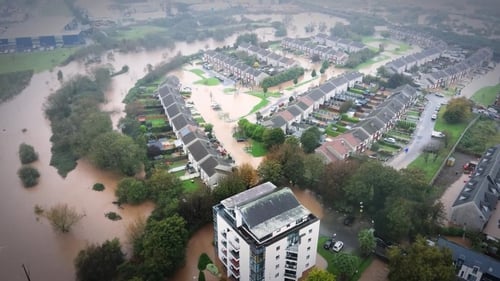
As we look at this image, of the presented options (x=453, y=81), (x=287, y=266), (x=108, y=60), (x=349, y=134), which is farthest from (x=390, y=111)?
(x=108, y=60)

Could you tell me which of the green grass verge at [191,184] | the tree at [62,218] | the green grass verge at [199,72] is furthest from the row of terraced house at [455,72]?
the tree at [62,218]

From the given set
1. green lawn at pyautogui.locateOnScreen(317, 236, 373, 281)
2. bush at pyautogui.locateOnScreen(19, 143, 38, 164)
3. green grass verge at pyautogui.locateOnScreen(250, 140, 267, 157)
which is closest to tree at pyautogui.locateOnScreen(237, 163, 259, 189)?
green lawn at pyautogui.locateOnScreen(317, 236, 373, 281)

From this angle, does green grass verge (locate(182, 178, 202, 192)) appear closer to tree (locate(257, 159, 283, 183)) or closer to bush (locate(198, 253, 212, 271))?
tree (locate(257, 159, 283, 183))

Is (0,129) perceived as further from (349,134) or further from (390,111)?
(390,111)

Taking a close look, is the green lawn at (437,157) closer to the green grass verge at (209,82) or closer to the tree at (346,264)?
the tree at (346,264)

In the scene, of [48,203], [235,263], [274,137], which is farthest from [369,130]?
[48,203]

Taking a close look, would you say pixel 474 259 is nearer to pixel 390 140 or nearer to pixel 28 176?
pixel 390 140
